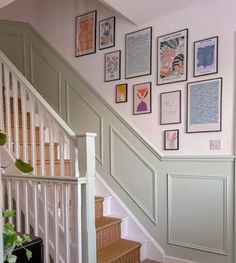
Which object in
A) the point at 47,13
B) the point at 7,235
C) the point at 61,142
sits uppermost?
the point at 47,13

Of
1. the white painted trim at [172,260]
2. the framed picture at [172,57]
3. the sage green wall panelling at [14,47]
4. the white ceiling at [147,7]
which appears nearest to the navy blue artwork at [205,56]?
the framed picture at [172,57]

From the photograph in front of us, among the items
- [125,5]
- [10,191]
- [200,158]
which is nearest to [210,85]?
[200,158]

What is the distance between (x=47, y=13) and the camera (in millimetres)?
3756

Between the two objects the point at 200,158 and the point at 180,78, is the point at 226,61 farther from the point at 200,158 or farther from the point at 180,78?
the point at 200,158

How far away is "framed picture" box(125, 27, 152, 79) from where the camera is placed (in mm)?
2826

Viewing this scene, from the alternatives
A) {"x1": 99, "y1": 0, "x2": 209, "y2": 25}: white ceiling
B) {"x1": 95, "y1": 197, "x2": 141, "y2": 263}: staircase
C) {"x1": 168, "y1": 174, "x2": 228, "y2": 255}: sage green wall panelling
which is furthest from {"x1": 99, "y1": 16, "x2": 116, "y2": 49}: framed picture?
{"x1": 95, "y1": 197, "x2": 141, "y2": 263}: staircase

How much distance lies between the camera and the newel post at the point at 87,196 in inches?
77.9

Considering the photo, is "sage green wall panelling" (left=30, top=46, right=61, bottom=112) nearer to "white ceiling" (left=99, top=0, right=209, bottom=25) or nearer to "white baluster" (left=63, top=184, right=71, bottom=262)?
"white ceiling" (left=99, top=0, right=209, bottom=25)

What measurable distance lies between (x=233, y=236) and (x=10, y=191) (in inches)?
76.8

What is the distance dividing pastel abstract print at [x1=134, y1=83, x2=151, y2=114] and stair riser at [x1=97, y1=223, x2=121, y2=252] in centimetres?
119

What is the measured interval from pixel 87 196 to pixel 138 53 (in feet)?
5.35

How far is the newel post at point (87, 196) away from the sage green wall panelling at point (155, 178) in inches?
36.8

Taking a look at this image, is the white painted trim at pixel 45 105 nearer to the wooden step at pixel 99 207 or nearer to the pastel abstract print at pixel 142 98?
the pastel abstract print at pixel 142 98

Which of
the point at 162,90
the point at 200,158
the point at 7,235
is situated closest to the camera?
the point at 7,235
